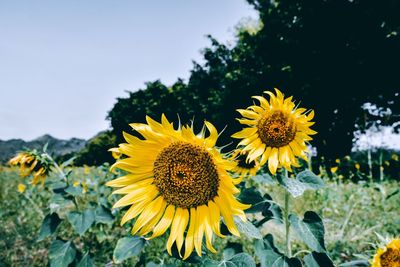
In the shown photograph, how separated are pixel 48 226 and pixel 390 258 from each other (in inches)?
75.5

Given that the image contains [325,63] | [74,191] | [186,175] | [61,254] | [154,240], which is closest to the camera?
[186,175]

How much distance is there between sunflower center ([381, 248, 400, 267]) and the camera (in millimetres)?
1576

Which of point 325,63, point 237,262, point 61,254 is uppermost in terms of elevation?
point 325,63

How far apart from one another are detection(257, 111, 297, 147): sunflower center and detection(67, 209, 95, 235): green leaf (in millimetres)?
1125

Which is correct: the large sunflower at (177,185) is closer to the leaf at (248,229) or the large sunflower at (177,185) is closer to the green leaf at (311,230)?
the leaf at (248,229)

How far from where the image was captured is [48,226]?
2166 mm

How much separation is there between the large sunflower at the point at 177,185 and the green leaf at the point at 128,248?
260 mm

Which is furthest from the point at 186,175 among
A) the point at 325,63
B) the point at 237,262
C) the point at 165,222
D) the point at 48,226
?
the point at 325,63

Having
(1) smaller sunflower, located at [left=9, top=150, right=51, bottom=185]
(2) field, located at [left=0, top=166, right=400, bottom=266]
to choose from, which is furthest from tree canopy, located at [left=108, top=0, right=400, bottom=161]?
(1) smaller sunflower, located at [left=9, top=150, right=51, bottom=185]

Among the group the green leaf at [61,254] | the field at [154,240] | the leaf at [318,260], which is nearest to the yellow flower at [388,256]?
the leaf at [318,260]

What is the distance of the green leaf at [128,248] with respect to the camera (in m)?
1.57

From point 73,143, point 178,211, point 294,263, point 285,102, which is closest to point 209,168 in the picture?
point 178,211

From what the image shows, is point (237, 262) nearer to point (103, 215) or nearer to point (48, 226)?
point (103, 215)

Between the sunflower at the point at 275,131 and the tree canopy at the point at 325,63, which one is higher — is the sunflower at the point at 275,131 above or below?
below
